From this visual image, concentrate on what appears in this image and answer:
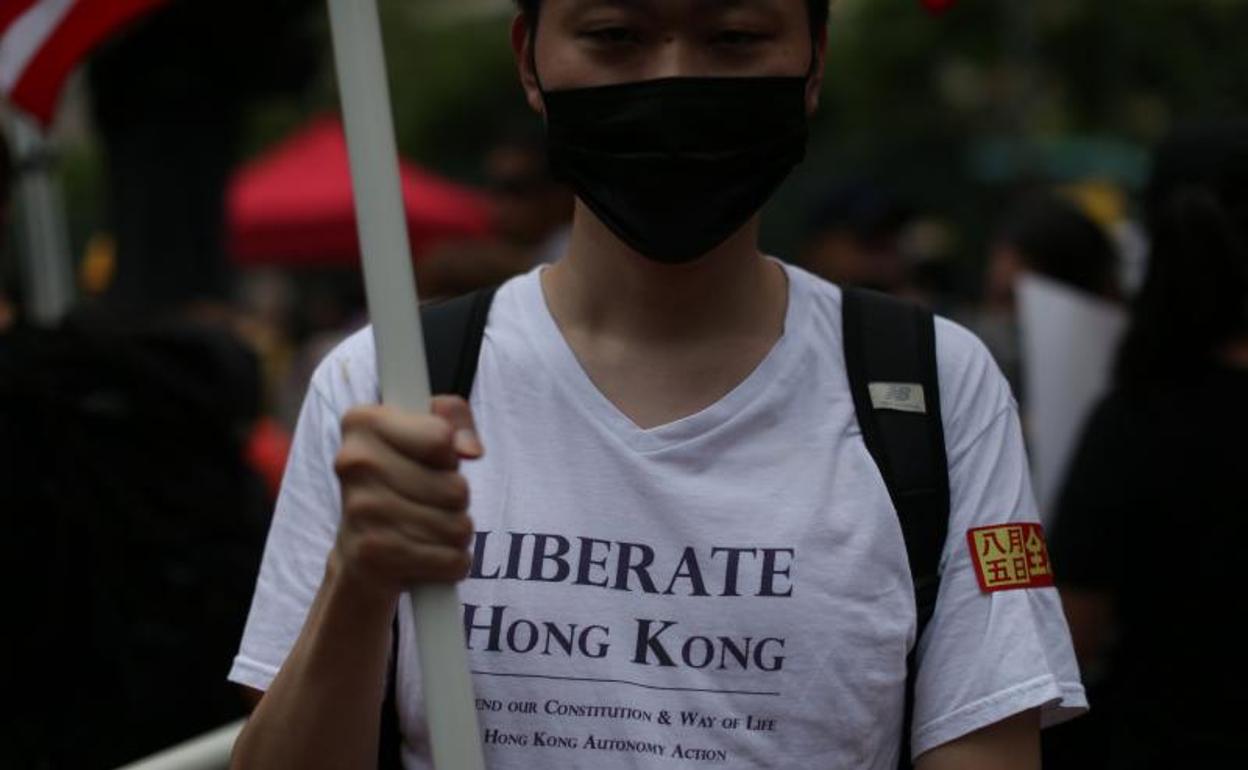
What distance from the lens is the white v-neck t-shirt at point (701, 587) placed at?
216 cm

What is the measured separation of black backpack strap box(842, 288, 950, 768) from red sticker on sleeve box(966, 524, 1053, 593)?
0.04 metres

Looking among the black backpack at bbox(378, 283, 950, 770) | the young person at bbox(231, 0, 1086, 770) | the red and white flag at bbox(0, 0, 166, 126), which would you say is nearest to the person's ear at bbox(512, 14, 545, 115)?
the young person at bbox(231, 0, 1086, 770)

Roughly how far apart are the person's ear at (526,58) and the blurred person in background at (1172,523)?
1.46 metres

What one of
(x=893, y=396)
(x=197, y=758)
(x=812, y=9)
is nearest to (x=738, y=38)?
(x=812, y=9)

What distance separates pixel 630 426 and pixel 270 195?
505 inches

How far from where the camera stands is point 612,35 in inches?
88.9

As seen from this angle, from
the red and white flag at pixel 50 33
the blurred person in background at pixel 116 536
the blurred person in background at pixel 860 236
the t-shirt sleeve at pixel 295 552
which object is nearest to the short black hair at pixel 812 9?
the t-shirt sleeve at pixel 295 552

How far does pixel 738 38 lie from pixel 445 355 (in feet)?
1.53

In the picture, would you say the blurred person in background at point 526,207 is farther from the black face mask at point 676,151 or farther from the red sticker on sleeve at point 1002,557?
the red sticker on sleeve at point 1002,557

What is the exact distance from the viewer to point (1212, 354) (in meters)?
3.66

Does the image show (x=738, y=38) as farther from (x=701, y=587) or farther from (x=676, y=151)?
(x=701, y=587)

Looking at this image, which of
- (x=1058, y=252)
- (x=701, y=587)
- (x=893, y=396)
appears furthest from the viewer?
(x=1058, y=252)

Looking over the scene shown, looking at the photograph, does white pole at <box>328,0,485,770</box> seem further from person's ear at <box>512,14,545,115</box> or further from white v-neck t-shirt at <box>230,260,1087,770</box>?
person's ear at <box>512,14,545,115</box>

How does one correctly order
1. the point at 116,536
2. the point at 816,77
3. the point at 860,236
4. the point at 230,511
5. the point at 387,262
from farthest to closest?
the point at 860,236, the point at 230,511, the point at 116,536, the point at 816,77, the point at 387,262
